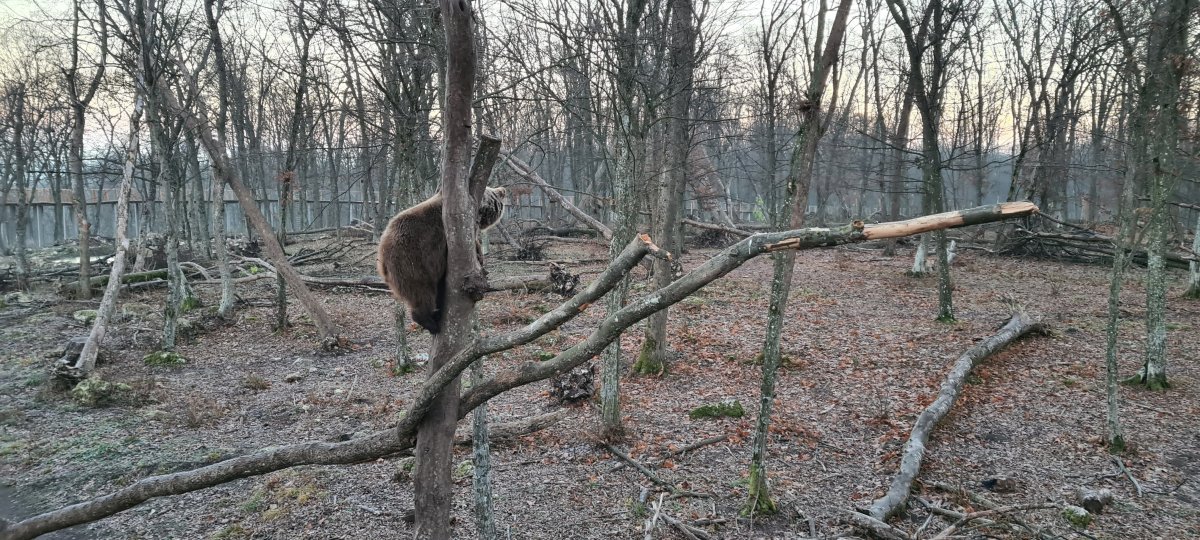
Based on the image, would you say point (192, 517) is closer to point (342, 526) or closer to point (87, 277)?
point (342, 526)

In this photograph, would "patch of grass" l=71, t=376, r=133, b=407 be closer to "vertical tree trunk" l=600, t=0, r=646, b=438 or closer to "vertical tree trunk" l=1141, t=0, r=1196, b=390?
"vertical tree trunk" l=600, t=0, r=646, b=438

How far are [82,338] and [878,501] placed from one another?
12307 millimetres

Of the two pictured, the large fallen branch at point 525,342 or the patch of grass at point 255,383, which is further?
the patch of grass at point 255,383

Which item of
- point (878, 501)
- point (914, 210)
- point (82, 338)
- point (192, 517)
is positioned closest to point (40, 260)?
point (82, 338)

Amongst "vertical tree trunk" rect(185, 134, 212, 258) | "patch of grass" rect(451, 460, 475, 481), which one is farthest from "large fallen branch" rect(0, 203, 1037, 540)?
"vertical tree trunk" rect(185, 134, 212, 258)

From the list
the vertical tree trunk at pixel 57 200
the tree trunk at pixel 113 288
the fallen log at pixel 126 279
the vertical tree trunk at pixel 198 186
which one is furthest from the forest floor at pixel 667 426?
the vertical tree trunk at pixel 57 200

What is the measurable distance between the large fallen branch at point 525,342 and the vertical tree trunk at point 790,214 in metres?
2.66

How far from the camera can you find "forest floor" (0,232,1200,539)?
17.6 feet

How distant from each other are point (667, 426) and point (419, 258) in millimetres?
4379

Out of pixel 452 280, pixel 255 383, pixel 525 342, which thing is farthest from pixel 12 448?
pixel 525 342

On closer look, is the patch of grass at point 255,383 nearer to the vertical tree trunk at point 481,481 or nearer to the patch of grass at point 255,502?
the patch of grass at point 255,502

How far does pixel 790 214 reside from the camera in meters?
5.19

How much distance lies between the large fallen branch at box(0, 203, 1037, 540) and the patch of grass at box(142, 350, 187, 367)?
7730 millimetres

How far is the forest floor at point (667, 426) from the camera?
5.38m
